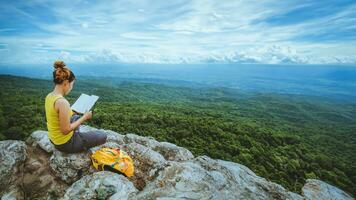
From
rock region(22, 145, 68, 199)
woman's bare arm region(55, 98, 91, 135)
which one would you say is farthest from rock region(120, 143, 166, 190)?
woman's bare arm region(55, 98, 91, 135)

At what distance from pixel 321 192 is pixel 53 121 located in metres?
11.1

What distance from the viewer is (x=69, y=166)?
7.09 metres

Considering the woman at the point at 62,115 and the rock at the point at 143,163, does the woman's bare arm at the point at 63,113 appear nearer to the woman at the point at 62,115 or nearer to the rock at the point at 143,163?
the woman at the point at 62,115

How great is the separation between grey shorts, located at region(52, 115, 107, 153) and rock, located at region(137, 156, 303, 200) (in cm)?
278

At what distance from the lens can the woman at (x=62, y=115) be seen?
19.0 ft

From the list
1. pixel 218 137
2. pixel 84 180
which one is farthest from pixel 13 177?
pixel 218 137

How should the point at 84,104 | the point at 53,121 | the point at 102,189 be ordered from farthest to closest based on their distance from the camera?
the point at 84,104 → the point at 53,121 → the point at 102,189

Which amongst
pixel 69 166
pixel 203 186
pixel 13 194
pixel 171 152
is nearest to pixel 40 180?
pixel 13 194

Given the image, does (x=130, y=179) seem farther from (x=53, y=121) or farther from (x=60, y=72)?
(x=60, y=72)

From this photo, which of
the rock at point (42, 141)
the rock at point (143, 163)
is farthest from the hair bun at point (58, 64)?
the rock at point (143, 163)

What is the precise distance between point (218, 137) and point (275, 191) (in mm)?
34381

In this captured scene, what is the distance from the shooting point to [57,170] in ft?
23.3

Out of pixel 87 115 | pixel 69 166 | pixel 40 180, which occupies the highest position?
pixel 87 115

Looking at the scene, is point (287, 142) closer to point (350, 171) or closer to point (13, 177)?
point (350, 171)
